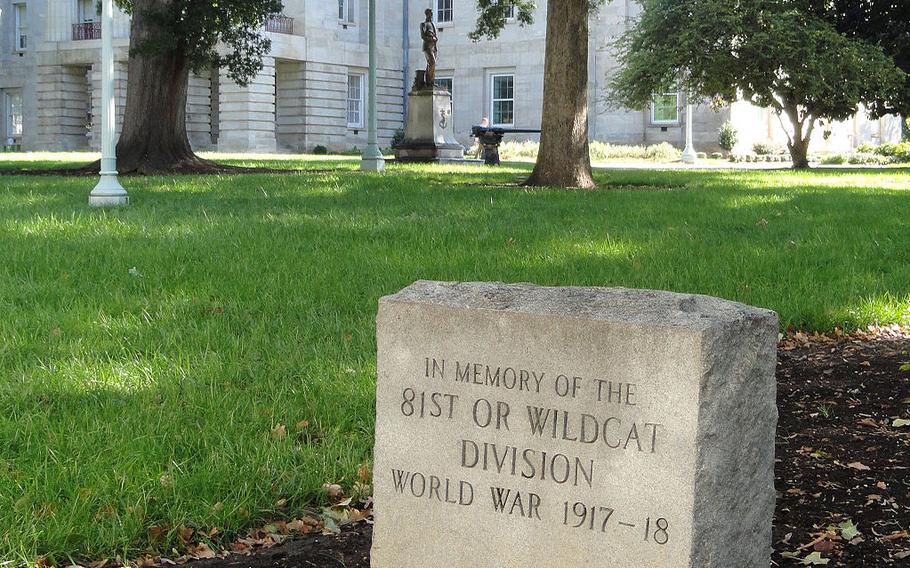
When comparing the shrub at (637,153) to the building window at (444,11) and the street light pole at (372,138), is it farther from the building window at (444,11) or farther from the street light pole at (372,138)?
the street light pole at (372,138)

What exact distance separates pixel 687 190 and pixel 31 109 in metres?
42.1

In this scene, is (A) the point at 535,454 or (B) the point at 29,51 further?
(B) the point at 29,51

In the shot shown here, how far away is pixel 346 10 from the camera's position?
49125 millimetres

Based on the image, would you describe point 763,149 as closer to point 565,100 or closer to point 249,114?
point 249,114

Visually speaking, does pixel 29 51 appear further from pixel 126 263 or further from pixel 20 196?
pixel 126 263

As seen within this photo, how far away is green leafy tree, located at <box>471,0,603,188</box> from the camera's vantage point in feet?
53.2

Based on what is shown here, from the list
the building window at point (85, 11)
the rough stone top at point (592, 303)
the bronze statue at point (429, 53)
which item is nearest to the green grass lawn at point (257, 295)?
the rough stone top at point (592, 303)

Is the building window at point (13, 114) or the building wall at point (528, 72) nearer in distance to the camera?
the building wall at point (528, 72)

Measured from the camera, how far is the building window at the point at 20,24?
172 feet

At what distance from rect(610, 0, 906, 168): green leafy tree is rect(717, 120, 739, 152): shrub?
13.3 m

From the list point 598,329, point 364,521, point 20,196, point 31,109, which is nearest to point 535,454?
point 598,329

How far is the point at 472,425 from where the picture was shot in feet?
9.31

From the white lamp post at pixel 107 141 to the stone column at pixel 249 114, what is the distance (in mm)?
31685

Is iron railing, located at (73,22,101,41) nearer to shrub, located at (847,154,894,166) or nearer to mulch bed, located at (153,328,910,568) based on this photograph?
shrub, located at (847,154,894,166)
